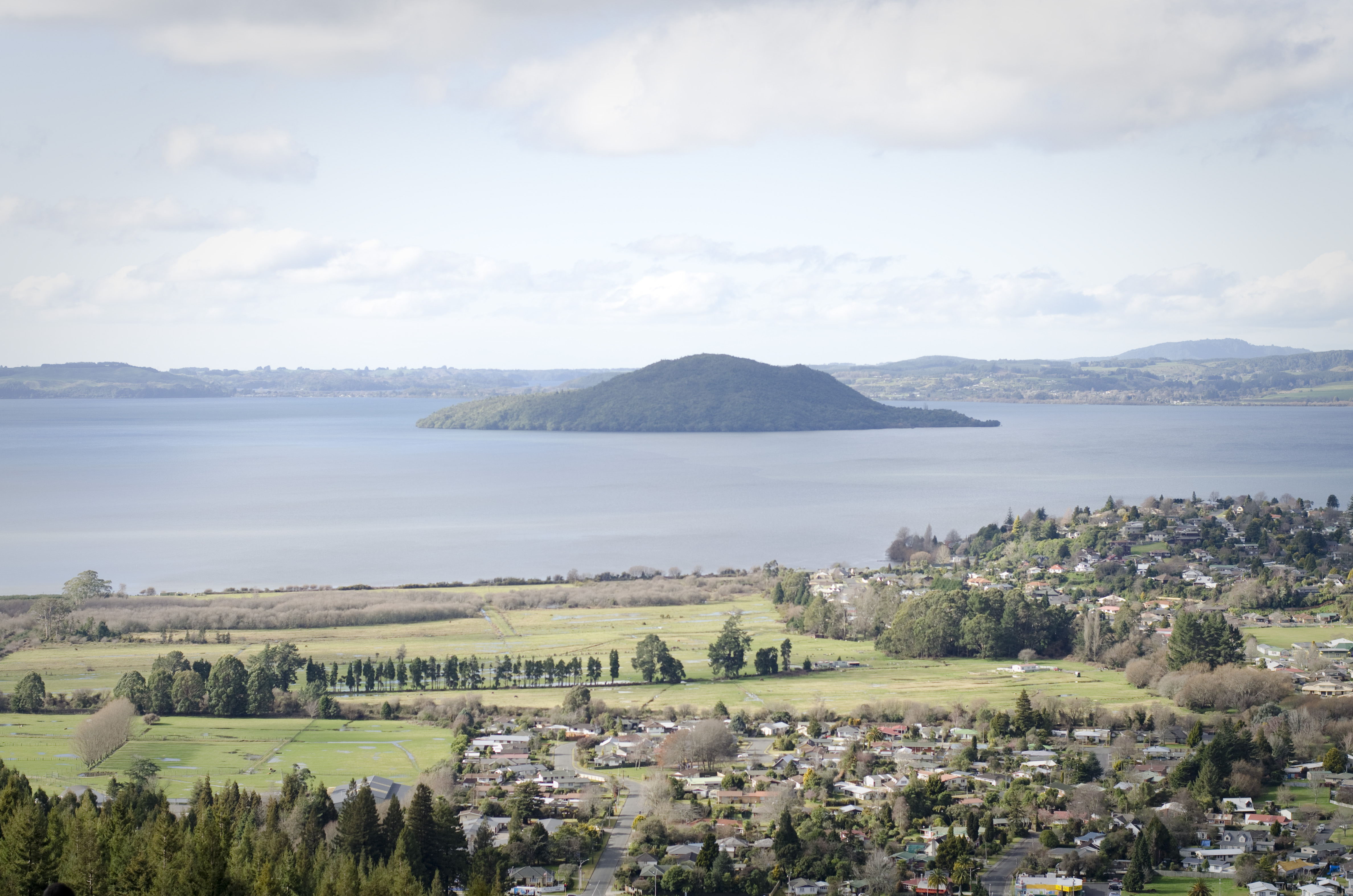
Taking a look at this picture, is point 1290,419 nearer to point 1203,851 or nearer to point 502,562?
point 502,562

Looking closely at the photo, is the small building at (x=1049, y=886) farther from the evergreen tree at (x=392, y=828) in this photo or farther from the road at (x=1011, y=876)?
the evergreen tree at (x=392, y=828)

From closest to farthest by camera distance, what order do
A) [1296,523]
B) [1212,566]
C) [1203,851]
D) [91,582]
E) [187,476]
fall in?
[1203,851] → [91,582] → [1212,566] → [1296,523] → [187,476]

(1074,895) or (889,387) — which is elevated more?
(889,387)

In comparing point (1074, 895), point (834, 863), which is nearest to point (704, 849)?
point (834, 863)

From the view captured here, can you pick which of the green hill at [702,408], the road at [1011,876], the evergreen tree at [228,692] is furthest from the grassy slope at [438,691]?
the green hill at [702,408]

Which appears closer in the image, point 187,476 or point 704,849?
point 704,849

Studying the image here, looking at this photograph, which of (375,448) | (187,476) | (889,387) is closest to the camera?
(187,476)
